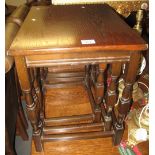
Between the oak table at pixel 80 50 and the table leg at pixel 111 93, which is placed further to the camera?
the table leg at pixel 111 93

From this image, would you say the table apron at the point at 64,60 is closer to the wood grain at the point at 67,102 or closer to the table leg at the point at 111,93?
the table leg at the point at 111,93

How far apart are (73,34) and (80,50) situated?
0.13m

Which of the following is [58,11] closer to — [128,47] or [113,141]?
[128,47]

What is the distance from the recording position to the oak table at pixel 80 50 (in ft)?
2.36

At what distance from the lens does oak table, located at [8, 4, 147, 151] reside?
720mm

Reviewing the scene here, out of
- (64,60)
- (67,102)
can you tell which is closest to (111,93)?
(64,60)

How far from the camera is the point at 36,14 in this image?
108 cm

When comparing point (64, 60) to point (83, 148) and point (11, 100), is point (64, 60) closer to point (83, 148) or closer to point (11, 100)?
point (11, 100)

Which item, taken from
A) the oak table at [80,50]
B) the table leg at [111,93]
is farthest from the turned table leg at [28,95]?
the table leg at [111,93]

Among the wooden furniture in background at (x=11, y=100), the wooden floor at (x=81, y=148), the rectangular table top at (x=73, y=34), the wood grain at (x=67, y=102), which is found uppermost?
the rectangular table top at (x=73, y=34)

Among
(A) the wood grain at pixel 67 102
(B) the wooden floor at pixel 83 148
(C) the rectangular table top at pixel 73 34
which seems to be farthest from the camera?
(A) the wood grain at pixel 67 102

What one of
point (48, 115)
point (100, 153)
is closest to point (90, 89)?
point (48, 115)

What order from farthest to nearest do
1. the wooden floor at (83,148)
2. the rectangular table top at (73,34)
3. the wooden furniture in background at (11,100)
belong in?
1. the wooden floor at (83,148)
2. the wooden furniture in background at (11,100)
3. the rectangular table top at (73,34)

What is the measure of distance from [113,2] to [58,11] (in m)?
0.53
